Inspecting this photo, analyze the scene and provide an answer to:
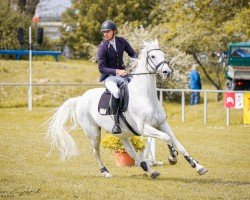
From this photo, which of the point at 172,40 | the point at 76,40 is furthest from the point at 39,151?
the point at 76,40

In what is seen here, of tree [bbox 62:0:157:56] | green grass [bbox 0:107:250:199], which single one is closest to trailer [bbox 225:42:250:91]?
green grass [bbox 0:107:250:199]

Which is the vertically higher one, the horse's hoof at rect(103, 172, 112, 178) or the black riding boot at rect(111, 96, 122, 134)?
Result: the black riding boot at rect(111, 96, 122, 134)

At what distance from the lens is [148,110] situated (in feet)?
40.9

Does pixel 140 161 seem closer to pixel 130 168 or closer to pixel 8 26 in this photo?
pixel 130 168

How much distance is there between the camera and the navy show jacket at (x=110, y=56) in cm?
1297

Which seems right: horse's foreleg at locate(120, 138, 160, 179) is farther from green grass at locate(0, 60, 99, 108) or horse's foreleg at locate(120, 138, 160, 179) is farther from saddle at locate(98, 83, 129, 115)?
green grass at locate(0, 60, 99, 108)

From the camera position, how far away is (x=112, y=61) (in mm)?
13164

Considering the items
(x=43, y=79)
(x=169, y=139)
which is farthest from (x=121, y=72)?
(x=43, y=79)

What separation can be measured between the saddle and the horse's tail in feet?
3.73

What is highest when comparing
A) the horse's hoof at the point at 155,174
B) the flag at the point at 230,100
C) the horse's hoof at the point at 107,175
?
the horse's hoof at the point at 155,174

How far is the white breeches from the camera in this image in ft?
42.4

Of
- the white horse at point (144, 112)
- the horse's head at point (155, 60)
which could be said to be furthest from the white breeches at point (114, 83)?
the horse's head at point (155, 60)

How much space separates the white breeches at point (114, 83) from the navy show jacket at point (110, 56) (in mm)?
124

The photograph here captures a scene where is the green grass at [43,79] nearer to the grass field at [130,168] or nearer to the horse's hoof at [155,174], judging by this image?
the grass field at [130,168]
